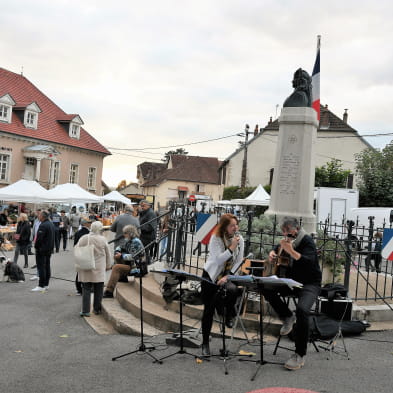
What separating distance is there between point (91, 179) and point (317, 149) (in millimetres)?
22740

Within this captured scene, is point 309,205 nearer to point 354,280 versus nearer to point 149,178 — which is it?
point 354,280

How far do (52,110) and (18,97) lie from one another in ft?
13.6

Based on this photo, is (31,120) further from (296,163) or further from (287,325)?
(287,325)

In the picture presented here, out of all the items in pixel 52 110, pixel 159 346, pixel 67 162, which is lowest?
pixel 159 346

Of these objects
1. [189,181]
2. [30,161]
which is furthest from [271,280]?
[189,181]

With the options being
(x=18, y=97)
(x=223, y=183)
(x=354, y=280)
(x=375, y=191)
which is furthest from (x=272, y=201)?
(x=223, y=183)

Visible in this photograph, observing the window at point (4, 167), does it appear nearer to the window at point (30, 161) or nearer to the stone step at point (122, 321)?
the window at point (30, 161)

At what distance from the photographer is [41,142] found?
123 ft

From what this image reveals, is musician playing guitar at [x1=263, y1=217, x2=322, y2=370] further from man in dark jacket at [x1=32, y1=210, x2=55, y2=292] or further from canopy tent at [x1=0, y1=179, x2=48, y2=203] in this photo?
canopy tent at [x1=0, y1=179, x2=48, y2=203]

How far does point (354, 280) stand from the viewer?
980 cm

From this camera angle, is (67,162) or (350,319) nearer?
(350,319)

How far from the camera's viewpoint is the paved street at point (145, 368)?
463cm

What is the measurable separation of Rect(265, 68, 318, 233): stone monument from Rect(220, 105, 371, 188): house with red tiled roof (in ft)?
103

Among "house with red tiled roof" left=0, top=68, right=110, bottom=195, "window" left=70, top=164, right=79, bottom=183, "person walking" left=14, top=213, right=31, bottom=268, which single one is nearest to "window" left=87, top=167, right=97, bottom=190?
"house with red tiled roof" left=0, top=68, right=110, bottom=195
